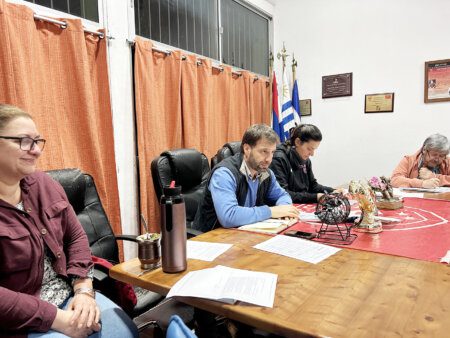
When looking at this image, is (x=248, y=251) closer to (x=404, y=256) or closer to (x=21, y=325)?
(x=404, y=256)

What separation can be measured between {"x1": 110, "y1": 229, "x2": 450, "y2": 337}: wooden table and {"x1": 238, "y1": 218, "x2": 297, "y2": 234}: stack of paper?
270 mm

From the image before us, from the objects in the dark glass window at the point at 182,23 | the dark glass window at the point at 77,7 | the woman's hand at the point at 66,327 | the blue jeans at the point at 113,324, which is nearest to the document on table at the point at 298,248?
the blue jeans at the point at 113,324

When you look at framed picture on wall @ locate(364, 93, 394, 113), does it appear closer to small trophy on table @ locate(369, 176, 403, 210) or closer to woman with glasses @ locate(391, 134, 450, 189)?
woman with glasses @ locate(391, 134, 450, 189)

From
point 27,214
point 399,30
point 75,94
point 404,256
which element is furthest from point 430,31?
point 27,214

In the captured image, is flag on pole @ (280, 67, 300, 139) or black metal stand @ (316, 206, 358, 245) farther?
flag on pole @ (280, 67, 300, 139)

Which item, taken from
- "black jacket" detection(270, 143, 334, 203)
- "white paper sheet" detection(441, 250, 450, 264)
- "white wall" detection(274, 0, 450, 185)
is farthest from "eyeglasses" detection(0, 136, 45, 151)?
"white wall" detection(274, 0, 450, 185)

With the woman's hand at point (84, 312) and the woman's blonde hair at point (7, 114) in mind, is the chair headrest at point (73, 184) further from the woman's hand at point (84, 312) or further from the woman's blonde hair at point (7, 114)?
the woman's hand at point (84, 312)

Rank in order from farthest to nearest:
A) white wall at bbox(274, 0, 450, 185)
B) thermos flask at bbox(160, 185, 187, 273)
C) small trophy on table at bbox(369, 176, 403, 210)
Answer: white wall at bbox(274, 0, 450, 185) < small trophy on table at bbox(369, 176, 403, 210) < thermos flask at bbox(160, 185, 187, 273)

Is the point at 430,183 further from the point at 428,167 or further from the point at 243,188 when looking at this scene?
the point at 243,188

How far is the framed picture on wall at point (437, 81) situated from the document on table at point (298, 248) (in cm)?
304

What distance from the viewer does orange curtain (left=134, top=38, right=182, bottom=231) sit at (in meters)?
2.52

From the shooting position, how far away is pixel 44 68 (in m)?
1.96

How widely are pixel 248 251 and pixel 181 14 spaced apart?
2563 mm

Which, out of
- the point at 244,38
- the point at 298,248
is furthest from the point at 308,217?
the point at 244,38
